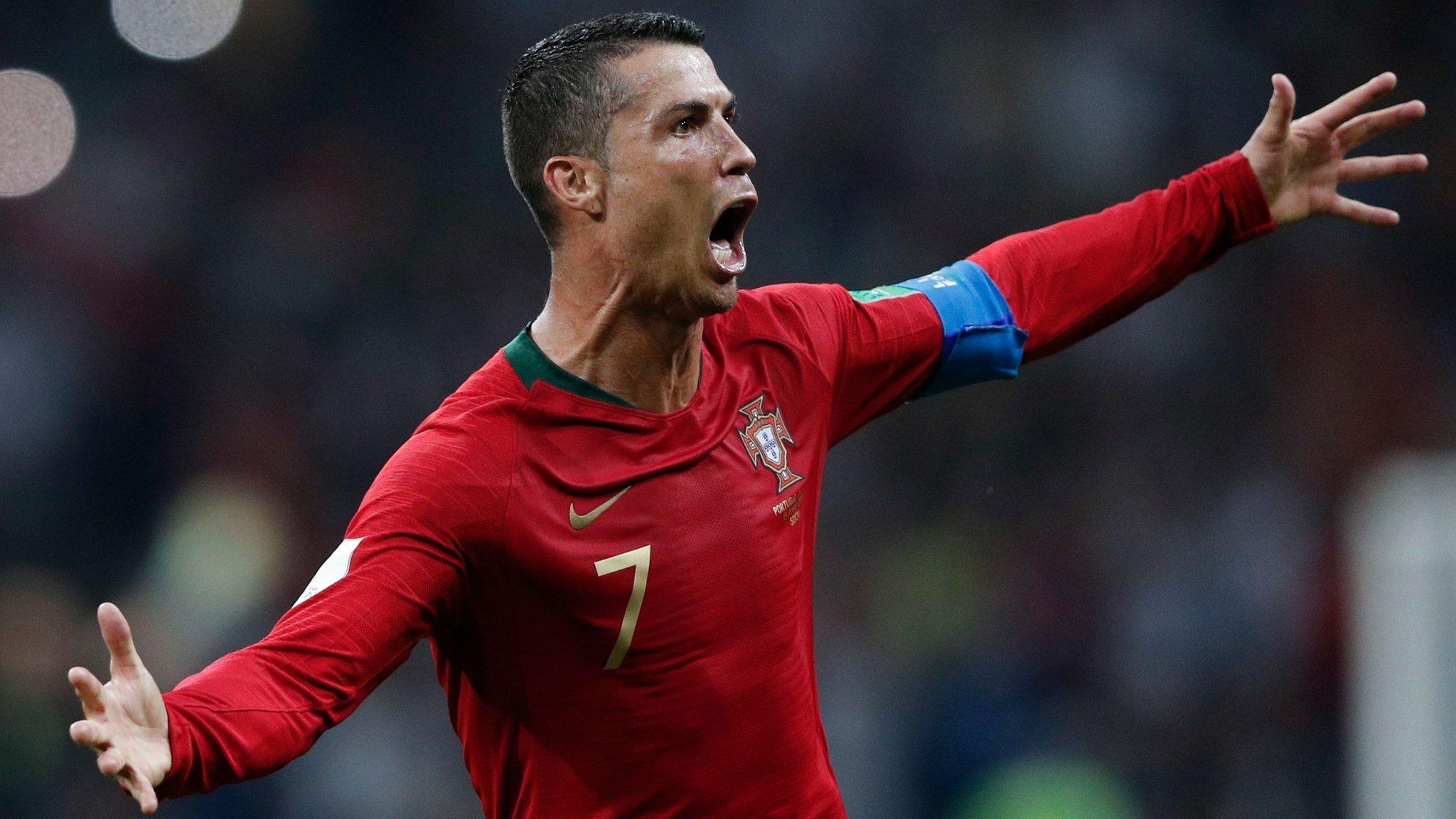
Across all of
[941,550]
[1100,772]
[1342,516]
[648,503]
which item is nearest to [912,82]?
[941,550]

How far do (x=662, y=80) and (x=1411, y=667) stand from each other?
2.59 m

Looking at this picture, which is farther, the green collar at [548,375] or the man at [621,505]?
the green collar at [548,375]

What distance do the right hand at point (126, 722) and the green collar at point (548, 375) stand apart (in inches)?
38.6

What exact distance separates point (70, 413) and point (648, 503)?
4892mm

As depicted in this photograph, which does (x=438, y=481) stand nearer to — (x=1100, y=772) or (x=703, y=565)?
(x=703, y=565)

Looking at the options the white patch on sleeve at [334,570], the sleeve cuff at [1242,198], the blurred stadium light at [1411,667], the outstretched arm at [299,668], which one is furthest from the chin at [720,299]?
the blurred stadium light at [1411,667]

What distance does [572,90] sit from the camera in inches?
119

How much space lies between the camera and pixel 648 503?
2.88m

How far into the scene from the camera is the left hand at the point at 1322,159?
11.7ft

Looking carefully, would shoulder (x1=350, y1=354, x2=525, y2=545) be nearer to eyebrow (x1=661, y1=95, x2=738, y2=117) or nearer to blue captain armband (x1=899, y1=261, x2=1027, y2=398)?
eyebrow (x1=661, y1=95, x2=738, y2=117)

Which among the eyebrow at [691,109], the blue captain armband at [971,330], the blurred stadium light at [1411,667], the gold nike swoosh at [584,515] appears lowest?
the blurred stadium light at [1411,667]

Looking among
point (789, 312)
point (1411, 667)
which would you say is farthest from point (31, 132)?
point (1411, 667)

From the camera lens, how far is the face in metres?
2.95

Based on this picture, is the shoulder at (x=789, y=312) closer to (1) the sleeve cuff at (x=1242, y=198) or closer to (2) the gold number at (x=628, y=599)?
(2) the gold number at (x=628, y=599)
